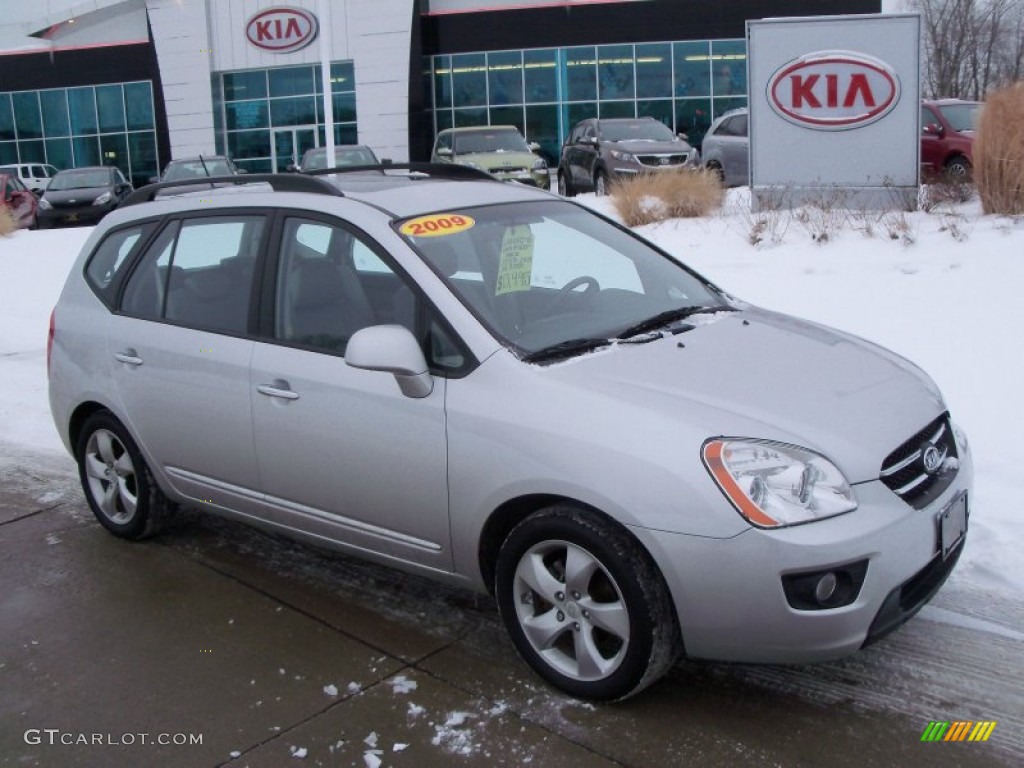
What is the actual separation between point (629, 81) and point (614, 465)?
33.8 meters

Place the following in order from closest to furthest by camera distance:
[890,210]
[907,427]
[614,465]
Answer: [614,465]
[907,427]
[890,210]

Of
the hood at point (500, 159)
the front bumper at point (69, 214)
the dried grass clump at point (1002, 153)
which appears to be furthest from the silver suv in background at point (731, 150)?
the front bumper at point (69, 214)

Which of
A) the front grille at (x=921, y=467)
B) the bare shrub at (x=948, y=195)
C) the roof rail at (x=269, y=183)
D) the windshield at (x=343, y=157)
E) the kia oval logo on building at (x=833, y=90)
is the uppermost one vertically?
the kia oval logo on building at (x=833, y=90)

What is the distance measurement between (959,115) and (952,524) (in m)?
15.7

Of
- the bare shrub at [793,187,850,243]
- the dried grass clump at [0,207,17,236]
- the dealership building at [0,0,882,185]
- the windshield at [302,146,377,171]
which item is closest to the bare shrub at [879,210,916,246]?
the bare shrub at [793,187,850,243]

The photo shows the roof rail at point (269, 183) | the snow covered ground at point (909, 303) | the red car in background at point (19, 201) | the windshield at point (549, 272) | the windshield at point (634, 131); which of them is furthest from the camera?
the red car in background at point (19, 201)

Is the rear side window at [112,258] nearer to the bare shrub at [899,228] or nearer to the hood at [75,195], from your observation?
the bare shrub at [899,228]

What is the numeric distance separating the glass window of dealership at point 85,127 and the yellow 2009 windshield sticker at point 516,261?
3826 centimetres

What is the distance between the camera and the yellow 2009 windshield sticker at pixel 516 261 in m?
4.11

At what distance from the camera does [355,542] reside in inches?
160

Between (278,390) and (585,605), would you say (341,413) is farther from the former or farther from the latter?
(585,605)

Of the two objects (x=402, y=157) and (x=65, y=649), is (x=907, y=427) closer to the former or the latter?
(x=65, y=649)

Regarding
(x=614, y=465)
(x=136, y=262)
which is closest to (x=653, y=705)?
(x=614, y=465)

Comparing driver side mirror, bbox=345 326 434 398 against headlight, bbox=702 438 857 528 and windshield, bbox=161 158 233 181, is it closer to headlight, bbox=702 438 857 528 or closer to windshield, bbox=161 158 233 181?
headlight, bbox=702 438 857 528
